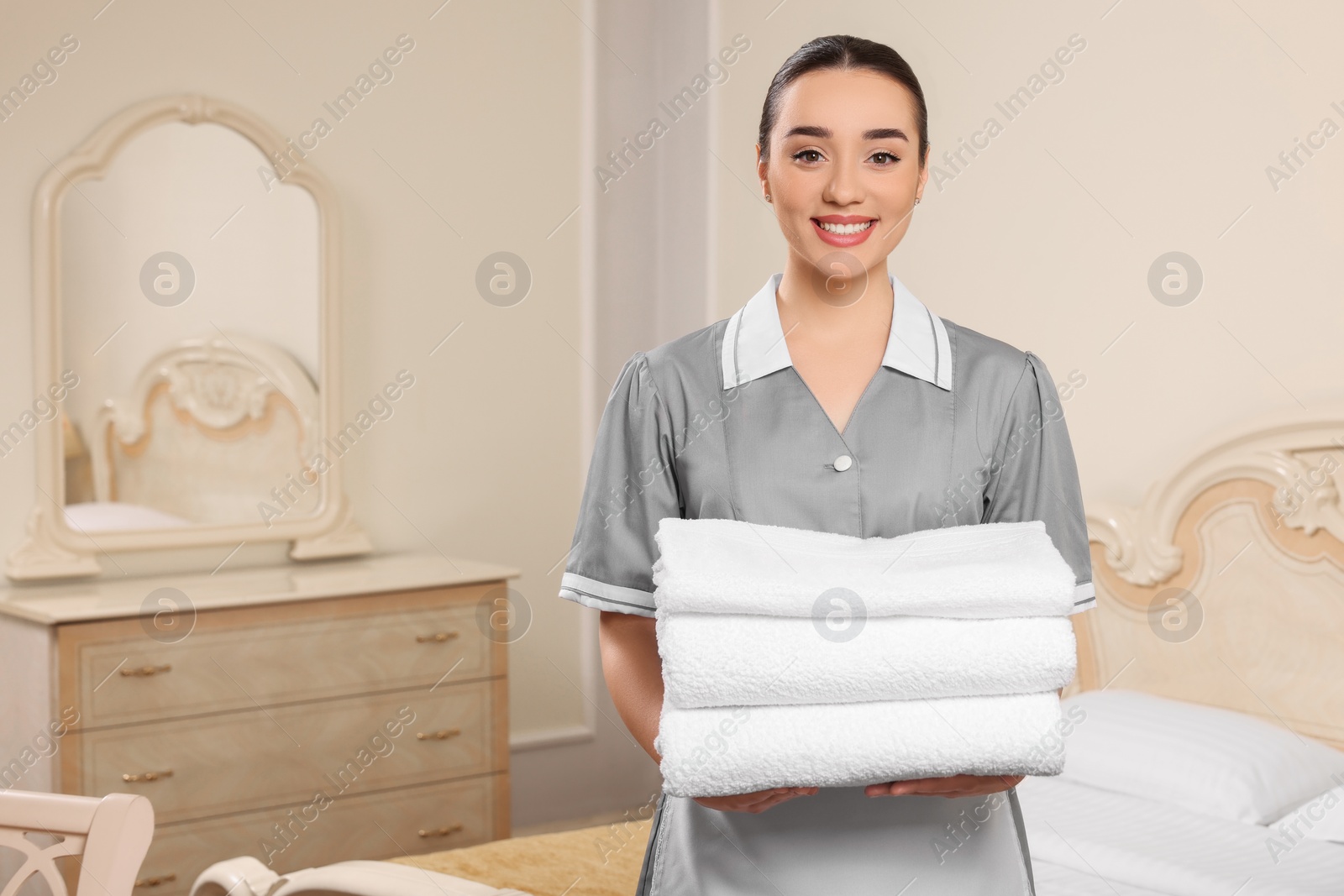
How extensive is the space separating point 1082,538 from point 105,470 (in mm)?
2990

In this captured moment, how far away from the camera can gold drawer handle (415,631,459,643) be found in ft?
10.9

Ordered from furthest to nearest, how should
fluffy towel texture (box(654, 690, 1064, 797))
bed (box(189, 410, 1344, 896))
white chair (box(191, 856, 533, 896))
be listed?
bed (box(189, 410, 1344, 896))
white chair (box(191, 856, 533, 896))
fluffy towel texture (box(654, 690, 1064, 797))

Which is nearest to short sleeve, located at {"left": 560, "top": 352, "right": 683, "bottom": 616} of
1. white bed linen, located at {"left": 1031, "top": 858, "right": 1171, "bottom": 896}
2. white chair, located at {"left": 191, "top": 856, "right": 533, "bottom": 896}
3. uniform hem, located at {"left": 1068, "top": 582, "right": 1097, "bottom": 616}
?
uniform hem, located at {"left": 1068, "top": 582, "right": 1097, "bottom": 616}

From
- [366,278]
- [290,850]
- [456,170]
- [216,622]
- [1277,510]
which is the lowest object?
[290,850]

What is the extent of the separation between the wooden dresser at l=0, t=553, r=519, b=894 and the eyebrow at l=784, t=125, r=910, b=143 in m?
2.49

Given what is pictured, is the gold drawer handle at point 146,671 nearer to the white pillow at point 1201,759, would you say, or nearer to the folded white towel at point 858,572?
the white pillow at point 1201,759

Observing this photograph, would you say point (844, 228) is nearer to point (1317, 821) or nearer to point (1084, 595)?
point (1084, 595)

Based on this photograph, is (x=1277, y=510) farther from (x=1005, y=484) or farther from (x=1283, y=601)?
(x=1005, y=484)

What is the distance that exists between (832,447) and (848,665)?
0.22m

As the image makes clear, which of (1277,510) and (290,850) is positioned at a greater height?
(1277,510)

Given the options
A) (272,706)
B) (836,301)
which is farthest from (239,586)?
(836,301)

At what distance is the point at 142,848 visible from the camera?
129cm

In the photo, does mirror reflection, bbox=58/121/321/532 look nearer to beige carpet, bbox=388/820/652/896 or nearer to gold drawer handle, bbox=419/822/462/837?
gold drawer handle, bbox=419/822/462/837

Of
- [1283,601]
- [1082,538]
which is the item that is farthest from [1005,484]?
[1283,601]
